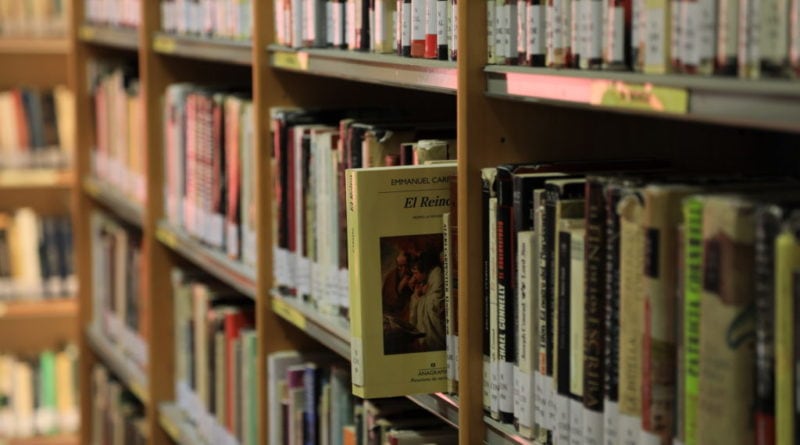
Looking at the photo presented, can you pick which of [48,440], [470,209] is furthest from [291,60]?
[48,440]

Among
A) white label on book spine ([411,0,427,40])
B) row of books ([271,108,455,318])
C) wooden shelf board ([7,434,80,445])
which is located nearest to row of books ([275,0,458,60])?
white label on book spine ([411,0,427,40])

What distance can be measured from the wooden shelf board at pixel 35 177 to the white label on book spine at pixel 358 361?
2.93 meters

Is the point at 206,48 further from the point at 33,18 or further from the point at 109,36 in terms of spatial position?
the point at 33,18

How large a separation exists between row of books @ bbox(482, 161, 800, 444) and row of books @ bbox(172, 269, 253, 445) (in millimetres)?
1029

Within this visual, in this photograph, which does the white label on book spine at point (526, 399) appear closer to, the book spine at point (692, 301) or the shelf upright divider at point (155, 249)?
the book spine at point (692, 301)

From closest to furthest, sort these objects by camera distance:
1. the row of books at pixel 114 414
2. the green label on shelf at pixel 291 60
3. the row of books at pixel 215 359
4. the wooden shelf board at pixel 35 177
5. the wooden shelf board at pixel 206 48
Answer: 1. the green label on shelf at pixel 291 60
2. the wooden shelf board at pixel 206 48
3. the row of books at pixel 215 359
4. the row of books at pixel 114 414
5. the wooden shelf board at pixel 35 177

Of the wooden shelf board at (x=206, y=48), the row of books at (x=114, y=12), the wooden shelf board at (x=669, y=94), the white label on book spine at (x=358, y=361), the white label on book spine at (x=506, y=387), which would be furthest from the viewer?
the row of books at (x=114, y=12)

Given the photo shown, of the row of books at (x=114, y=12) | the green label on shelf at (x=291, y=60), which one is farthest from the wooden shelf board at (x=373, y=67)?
the row of books at (x=114, y=12)

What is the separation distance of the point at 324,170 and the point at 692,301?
908 millimetres

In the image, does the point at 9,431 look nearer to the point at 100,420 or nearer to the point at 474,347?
the point at 100,420

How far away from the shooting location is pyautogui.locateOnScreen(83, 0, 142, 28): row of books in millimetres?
3035

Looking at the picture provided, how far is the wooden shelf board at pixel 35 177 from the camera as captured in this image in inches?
164

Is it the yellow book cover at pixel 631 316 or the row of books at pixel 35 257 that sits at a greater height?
the yellow book cover at pixel 631 316

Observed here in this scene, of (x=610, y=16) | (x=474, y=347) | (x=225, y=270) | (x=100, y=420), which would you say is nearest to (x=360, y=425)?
(x=474, y=347)
